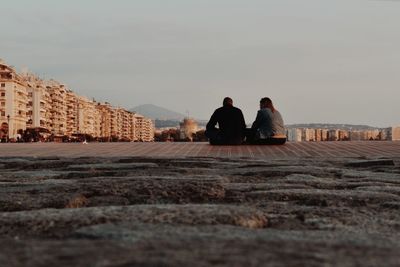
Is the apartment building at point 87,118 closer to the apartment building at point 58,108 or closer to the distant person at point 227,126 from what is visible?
the apartment building at point 58,108

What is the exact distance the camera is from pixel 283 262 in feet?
4.67

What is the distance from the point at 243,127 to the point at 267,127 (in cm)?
75

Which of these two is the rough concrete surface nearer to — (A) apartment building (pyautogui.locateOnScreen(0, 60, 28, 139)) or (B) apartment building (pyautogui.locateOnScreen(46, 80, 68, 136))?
(A) apartment building (pyautogui.locateOnScreen(0, 60, 28, 139))

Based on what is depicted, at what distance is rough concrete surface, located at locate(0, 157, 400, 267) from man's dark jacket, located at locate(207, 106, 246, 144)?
333 inches

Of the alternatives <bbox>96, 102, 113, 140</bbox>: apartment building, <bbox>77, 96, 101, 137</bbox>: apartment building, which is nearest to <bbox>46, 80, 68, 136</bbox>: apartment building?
<bbox>77, 96, 101, 137</bbox>: apartment building

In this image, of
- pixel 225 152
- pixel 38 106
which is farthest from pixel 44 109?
pixel 225 152

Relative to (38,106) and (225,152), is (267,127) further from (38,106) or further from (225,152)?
(38,106)

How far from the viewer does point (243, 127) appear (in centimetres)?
1270

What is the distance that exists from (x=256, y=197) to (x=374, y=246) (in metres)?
1.43

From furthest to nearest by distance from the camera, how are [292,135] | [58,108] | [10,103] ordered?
[58,108] → [10,103] → [292,135]

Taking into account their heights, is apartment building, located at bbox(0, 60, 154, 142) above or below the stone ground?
above

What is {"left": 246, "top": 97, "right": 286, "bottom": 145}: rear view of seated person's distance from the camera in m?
12.1

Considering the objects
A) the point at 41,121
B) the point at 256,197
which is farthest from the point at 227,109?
the point at 41,121

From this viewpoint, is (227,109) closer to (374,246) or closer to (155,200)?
(155,200)
